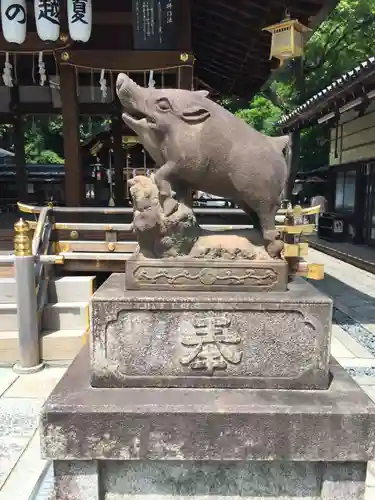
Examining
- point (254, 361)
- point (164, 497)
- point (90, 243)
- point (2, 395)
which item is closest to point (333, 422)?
point (254, 361)

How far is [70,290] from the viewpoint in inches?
226

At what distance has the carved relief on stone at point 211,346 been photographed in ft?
8.09

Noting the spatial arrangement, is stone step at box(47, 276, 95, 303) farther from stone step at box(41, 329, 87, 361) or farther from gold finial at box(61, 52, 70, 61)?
gold finial at box(61, 52, 70, 61)

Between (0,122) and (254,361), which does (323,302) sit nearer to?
(254,361)

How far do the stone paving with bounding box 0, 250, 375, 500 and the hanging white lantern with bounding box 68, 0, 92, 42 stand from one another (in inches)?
185

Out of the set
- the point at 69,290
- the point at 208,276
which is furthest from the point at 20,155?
the point at 208,276

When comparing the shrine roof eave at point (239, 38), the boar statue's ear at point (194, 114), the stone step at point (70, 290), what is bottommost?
the stone step at point (70, 290)

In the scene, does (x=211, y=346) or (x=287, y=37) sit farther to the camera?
(x=287, y=37)

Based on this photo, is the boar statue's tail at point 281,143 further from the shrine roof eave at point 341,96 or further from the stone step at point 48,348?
the shrine roof eave at point 341,96

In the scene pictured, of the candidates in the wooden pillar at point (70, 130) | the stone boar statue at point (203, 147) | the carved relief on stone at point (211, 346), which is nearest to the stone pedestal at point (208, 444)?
the carved relief on stone at point (211, 346)

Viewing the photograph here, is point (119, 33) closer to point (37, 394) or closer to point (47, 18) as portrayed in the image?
point (47, 18)

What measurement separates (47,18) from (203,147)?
504 cm

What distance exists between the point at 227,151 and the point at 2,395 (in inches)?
134

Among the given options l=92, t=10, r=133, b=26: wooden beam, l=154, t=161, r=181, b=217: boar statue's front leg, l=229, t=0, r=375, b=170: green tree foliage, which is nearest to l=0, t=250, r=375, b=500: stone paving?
l=154, t=161, r=181, b=217: boar statue's front leg
